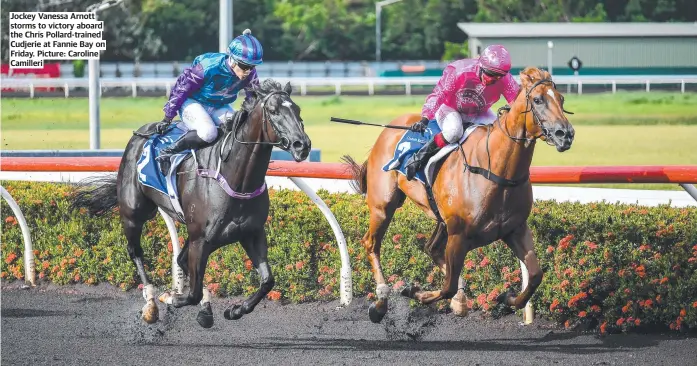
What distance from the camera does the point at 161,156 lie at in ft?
20.8

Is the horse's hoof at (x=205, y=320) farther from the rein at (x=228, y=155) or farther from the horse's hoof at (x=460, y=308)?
the horse's hoof at (x=460, y=308)

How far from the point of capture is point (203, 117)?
20.5 ft

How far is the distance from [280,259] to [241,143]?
1662 millimetres

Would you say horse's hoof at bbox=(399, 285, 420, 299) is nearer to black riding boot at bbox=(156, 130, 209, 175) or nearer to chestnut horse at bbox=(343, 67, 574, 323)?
chestnut horse at bbox=(343, 67, 574, 323)

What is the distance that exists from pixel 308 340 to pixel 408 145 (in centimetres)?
118

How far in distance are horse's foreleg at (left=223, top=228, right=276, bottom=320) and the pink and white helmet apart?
1419 mm

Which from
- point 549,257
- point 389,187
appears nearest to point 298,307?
point 389,187

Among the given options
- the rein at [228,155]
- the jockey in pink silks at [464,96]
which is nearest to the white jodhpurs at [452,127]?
the jockey in pink silks at [464,96]

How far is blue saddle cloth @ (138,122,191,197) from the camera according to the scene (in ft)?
21.2

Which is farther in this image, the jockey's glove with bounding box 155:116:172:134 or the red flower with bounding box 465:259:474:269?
the red flower with bounding box 465:259:474:269

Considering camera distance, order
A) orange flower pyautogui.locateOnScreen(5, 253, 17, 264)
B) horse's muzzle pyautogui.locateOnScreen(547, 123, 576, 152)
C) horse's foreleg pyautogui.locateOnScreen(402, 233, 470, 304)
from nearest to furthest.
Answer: horse's muzzle pyautogui.locateOnScreen(547, 123, 576, 152), horse's foreleg pyautogui.locateOnScreen(402, 233, 470, 304), orange flower pyautogui.locateOnScreen(5, 253, 17, 264)

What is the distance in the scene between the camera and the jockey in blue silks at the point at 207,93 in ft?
20.1

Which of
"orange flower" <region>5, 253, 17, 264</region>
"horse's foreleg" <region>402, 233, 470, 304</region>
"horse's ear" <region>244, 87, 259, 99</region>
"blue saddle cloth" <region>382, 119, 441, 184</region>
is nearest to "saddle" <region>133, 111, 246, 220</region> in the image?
"horse's ear" <region>244, 87, 259, 99</region>

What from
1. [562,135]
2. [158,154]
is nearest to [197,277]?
[158,154]
